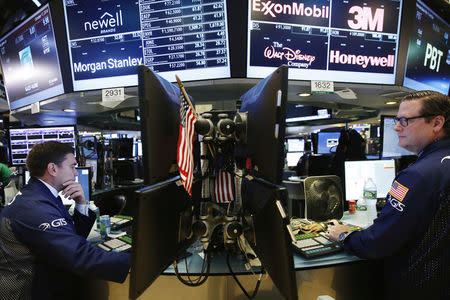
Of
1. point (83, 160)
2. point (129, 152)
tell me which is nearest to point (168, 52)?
point (83, 160)

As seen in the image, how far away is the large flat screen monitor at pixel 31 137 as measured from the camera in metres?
2.50

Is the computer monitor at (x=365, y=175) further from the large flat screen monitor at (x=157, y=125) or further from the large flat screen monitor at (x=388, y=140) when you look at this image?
the large flat screen monitor at (x=157, y=125)

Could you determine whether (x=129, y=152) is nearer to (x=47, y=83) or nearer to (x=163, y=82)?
(x=47, y=83)

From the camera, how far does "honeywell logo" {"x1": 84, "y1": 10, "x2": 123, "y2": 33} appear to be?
1.93m

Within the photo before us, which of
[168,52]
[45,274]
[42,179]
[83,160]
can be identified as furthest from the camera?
[83,160]

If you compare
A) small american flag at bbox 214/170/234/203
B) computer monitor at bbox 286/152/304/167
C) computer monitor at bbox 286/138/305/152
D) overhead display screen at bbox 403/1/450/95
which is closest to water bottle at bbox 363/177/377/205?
overhead display screen at bbox 403/1/450/95

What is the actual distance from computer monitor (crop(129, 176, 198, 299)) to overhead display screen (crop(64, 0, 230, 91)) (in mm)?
1207

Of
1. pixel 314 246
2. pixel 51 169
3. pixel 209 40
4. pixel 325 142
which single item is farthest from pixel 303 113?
pixel 51 169

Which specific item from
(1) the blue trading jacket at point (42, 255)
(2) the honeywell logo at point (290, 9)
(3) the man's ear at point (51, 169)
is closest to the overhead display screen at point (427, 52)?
(2) the honeywell logo at point (290, 9)

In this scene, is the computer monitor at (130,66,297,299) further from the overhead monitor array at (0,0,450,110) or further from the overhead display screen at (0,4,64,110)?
the overhead display screen at (0,4,64,110)

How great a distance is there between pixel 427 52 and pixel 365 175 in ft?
4.74

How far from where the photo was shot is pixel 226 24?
177 centimetres

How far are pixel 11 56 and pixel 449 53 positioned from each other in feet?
15.9

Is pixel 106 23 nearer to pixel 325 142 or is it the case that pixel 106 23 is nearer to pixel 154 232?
pixel 154 232
